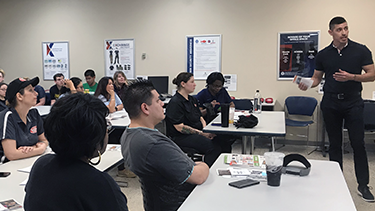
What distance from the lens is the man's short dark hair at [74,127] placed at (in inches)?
36.8


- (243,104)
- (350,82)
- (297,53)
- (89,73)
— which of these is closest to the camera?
(350,82)

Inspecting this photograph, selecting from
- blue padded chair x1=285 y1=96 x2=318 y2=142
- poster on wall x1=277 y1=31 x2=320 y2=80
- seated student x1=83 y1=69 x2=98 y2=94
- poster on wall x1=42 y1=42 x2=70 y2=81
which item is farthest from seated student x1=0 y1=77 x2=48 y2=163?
poster on wall x1=42 y1=42 x2=70 y2=81

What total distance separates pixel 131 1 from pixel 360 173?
5.04 metres

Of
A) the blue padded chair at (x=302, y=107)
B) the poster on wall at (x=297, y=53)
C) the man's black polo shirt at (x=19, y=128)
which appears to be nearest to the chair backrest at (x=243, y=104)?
the blue padded chair at (x=302, y=107)

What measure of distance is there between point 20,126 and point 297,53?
4.60 meters

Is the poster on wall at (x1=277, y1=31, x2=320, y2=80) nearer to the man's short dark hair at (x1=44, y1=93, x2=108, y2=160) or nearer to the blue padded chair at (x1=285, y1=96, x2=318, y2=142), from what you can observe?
the blue padded chair at (x1=285, y1=96, x2=318, y2=142)

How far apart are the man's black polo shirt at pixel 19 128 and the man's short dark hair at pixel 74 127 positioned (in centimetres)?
148

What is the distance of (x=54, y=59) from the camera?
22.2ft

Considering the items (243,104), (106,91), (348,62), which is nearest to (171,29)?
(243,104)

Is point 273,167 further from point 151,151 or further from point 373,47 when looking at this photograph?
point 373,47

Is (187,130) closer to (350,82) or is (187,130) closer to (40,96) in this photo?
(350,82)

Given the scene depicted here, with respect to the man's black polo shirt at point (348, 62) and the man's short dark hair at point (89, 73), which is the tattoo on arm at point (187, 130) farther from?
the man's short dark hair at point (89, 73)

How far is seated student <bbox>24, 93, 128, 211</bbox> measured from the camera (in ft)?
2.99

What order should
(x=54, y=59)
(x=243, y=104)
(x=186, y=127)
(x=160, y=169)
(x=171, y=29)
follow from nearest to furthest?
(x=160, y=169) < (x=186, y=127) < (x=243, y=104) < (x=171, y=29) < (x=54, y=59)
